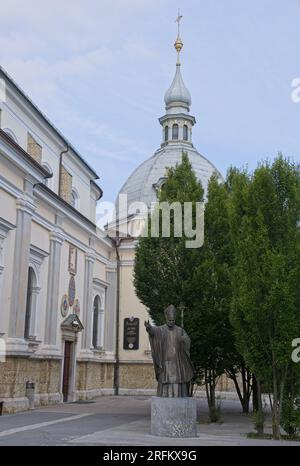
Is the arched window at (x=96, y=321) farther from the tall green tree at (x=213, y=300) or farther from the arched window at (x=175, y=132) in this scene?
the arched window at (x=175, y=132)

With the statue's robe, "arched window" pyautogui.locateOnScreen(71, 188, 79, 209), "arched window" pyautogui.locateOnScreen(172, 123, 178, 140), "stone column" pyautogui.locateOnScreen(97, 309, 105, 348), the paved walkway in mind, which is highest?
"arched window" pyautogui.locateOnScreen(172, 123, 178, 140)

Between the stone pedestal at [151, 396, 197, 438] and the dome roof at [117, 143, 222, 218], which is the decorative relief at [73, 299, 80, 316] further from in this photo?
the dome roof at [117, 143, 222, 218]

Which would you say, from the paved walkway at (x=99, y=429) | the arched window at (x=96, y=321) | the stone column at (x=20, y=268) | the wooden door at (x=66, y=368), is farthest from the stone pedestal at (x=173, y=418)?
the arched window at (x=96, y=321)

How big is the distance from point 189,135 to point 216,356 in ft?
110

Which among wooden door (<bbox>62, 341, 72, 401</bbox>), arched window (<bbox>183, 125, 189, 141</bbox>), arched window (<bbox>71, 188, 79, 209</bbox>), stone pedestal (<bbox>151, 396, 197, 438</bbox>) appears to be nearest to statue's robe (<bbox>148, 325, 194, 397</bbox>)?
stone pedestal (<bbox>151, 396, 197, 438</bbox>)

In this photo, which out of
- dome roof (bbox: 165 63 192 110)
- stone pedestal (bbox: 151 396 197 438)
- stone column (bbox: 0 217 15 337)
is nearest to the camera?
stone pedestal (bbox: 151 396 197 438)

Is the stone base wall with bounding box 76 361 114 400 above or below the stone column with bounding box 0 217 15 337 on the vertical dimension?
below

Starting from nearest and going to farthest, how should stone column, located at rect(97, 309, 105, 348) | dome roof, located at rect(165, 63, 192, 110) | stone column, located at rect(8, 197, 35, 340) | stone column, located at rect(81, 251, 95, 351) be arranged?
stone column, located at rect(8, 197, 35, 340), stone column, located at rect(81, 251, 95, 351), stone column, located at rect(97, 309, 105, 348), dome roof, located at rect(165, 63, 192, 110)

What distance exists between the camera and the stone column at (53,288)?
2344 cm

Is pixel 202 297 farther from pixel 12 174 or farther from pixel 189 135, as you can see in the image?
pixel 189 135

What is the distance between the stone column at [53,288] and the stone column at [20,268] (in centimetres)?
344

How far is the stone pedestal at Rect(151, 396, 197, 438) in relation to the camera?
12336 millimetres

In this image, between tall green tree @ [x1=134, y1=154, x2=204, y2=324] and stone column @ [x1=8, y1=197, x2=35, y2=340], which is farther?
stone column @ [x1=8, y1=197, x2=35, y2=340]

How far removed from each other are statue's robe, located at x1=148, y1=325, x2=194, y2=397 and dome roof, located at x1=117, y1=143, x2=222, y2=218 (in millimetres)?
28844
